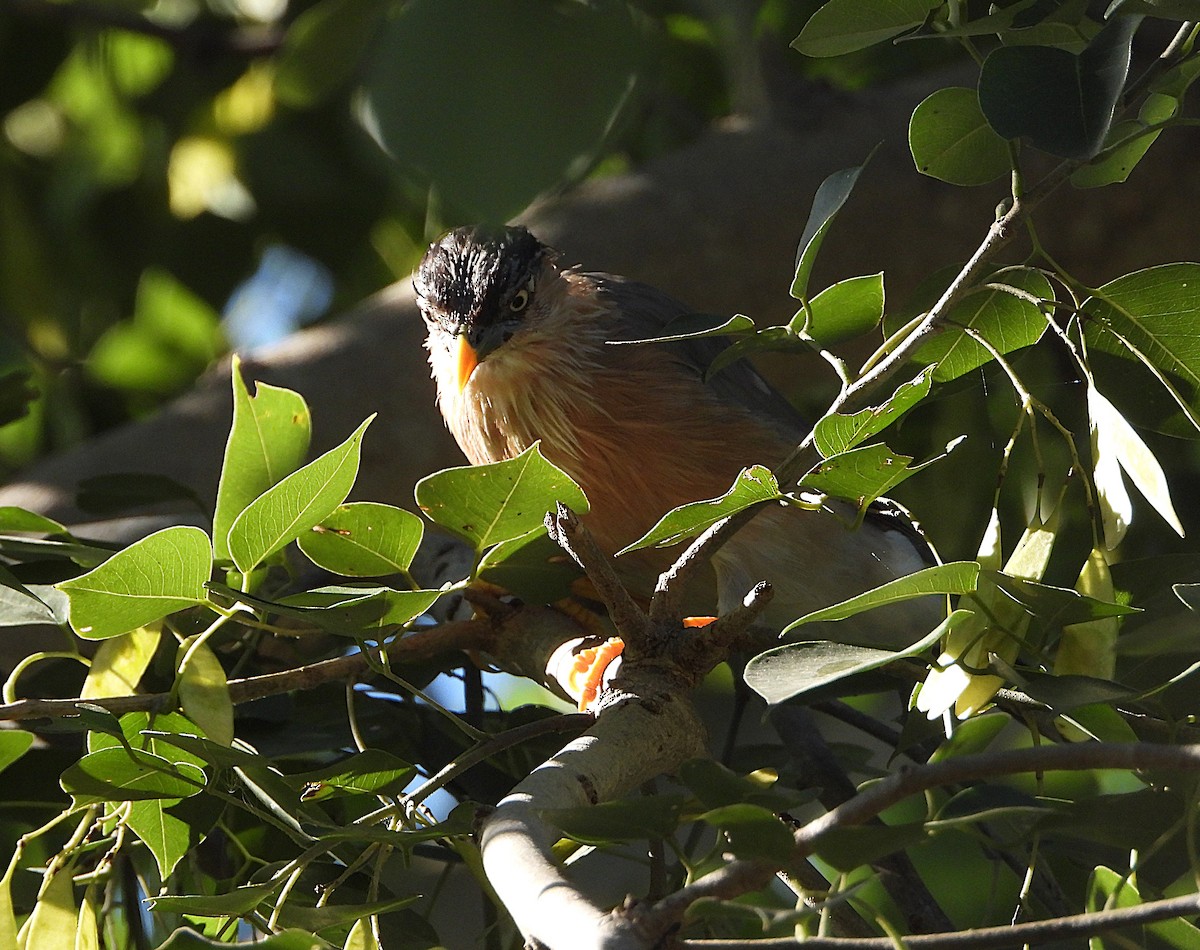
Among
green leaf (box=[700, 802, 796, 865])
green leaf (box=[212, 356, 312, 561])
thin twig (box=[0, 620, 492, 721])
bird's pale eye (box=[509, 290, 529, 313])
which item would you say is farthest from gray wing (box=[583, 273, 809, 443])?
green leaf (box=[700, 802, 796, 865])

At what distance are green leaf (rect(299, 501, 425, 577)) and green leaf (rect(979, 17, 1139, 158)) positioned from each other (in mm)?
652

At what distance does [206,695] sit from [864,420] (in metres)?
0.70

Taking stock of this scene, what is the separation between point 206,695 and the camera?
1260mm

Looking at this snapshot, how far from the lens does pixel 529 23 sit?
24.5 inches

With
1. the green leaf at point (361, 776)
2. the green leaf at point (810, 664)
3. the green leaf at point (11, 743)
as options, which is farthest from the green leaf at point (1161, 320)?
the green leaf at point (11, 743)

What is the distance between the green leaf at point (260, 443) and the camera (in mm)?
1341

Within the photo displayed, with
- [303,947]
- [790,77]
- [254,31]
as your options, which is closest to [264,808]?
[303,947]

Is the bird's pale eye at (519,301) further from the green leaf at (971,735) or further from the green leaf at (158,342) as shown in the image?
the green leaf at (971,735)

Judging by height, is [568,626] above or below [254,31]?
below

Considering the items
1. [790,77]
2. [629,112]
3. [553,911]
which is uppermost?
[629,112]

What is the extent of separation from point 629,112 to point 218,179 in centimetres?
279

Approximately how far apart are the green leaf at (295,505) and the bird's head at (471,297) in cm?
114

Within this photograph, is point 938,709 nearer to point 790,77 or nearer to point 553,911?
point 553,911

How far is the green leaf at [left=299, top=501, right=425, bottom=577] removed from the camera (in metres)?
1.25
